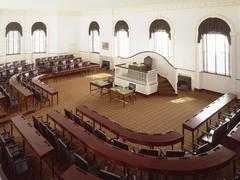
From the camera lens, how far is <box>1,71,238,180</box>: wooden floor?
9.52 metres

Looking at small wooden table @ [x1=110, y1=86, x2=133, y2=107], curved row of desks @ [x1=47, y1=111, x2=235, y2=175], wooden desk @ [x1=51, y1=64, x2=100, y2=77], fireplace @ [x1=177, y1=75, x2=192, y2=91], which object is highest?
wooden desk @ [x1=51, y1=64, x2=100, y2=77]

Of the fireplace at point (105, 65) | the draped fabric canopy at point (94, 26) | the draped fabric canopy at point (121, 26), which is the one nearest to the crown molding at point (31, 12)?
the draped fabric canopy at point (94, 26)

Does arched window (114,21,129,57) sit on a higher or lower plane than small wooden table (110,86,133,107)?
higher

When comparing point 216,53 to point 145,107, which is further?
point 216,53

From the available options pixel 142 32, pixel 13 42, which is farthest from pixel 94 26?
pixel 13 42

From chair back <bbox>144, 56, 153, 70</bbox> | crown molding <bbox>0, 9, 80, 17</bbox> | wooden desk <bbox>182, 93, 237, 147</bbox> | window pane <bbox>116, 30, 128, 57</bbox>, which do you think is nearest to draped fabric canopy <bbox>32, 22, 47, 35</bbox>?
crown molding <bbox>0, 9, 80, 17</bbox>

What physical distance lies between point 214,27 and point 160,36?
407 centimetres

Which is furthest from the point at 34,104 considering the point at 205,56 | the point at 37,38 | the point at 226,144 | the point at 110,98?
the point at 37,38

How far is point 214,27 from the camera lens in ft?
41.9

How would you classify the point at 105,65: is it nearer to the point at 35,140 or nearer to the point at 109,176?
the point at 35,140

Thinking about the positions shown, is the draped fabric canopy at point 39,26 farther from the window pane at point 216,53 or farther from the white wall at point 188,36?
the window pane at point 216,53

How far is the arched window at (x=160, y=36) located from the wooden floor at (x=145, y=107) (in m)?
3.68

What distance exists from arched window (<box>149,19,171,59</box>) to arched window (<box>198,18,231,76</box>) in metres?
2.33

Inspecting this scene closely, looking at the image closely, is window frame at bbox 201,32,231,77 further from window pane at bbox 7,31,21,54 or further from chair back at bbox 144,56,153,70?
window pane at bbox 7,31,21,54
